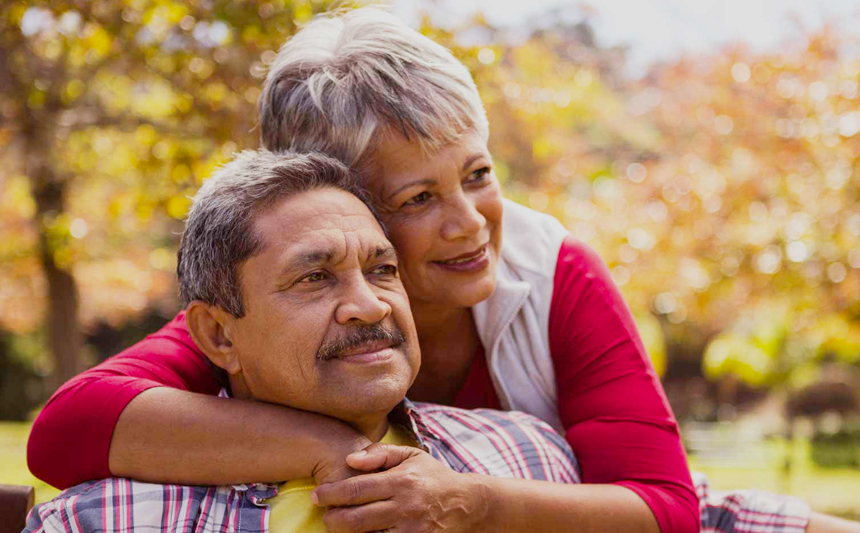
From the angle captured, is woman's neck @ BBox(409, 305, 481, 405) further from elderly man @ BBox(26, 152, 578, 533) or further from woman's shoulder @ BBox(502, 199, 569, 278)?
elderly man @ BBox(26, 152, 578, 533)

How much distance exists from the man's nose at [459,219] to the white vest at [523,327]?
31 cm

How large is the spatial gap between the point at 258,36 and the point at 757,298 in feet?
18.9

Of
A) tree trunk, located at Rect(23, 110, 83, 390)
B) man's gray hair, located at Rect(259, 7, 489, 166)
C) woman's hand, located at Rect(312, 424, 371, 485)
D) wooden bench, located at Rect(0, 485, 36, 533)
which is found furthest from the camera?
tree trunk, located at Rect(23, 110, 83, 390)

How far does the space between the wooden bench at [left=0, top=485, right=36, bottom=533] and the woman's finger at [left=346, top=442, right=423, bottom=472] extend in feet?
2.95

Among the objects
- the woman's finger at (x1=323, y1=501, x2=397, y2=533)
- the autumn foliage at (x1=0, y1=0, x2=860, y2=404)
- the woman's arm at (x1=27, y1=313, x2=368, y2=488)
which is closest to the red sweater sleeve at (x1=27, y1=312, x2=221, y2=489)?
the woman's arm at (x1=27, y1=313, x2=368, y2=488)

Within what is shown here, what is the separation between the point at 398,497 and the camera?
195cm

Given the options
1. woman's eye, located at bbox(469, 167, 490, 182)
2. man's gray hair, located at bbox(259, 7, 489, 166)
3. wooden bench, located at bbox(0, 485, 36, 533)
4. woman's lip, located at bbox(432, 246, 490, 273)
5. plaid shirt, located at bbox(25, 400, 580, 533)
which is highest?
man's gray hair, located at bbox(259, 7, 489, 166)

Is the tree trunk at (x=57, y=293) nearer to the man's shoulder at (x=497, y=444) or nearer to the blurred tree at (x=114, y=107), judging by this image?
the blurred tree at (x=114, y=107)

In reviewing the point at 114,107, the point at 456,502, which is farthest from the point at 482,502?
the point at 114,107

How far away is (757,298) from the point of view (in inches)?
332

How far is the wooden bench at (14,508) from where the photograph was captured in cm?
230

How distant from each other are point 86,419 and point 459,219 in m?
1.06

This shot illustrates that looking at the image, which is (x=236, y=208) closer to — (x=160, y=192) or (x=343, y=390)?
(x=343, y=390)

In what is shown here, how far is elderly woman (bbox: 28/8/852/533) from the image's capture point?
81.2 inches
